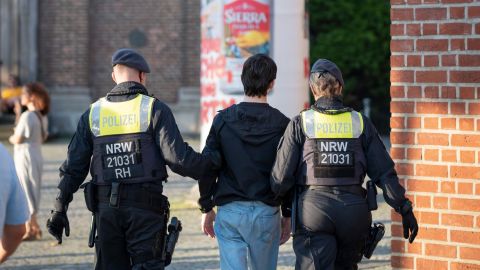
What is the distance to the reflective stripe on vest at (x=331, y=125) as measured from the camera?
5.17 m

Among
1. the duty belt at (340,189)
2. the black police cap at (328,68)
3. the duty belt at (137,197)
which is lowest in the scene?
the duty belt at (137,197)

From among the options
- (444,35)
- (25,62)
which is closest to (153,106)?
(444,35)

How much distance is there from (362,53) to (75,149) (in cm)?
1851

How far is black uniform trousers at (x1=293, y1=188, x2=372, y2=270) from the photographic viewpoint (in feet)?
16.5

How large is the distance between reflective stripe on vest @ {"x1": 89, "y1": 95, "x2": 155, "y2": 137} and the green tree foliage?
58.5 ft

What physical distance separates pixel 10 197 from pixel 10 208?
0.15ft

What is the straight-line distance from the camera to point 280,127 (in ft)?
17.5

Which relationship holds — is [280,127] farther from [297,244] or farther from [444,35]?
[444,35]

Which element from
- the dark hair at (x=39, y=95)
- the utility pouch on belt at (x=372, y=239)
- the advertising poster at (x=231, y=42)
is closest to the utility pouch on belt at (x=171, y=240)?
the utility pouch on belt at (x=372, y=239)

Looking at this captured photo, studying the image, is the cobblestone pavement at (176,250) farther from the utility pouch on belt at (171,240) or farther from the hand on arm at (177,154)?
the hand on arm at (177,154)

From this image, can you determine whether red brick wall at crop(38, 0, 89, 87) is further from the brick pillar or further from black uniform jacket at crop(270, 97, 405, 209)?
black uniform jacket at crop(270, 97, 405, 209)

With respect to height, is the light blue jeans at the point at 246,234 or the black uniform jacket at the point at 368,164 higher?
the black uniform jacket at the point at 368,164

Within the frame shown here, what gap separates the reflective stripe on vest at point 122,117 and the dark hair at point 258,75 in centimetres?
56

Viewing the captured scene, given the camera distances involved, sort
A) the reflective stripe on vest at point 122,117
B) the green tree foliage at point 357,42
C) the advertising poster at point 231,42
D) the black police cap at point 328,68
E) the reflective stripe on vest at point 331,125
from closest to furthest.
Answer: the reflective stripe on vest at point 331,125, the black police cap at point 328,68, the reflective stripe on vest at point 122,117, the advertising poster at point 231,42, the green tree foliage at point 357,42
